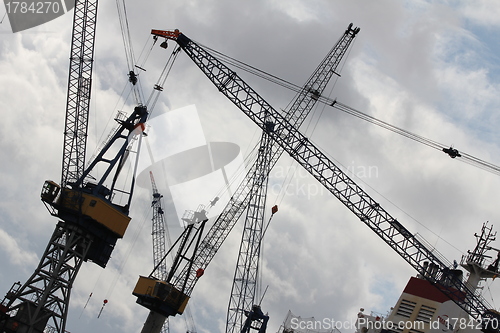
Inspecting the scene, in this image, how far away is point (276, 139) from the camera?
3258 inches

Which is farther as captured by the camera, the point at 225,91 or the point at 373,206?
the point at 225,91

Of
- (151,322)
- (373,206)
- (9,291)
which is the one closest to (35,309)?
(9,291)

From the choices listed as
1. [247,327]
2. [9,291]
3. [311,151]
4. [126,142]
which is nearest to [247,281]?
[247,327]

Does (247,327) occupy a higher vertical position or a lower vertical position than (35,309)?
higher

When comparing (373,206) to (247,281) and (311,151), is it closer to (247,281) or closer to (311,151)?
(311,151)

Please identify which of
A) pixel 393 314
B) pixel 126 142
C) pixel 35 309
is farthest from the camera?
pixel 126 142

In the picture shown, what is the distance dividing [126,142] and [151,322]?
84.7ft

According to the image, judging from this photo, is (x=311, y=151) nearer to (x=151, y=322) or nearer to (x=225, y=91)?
(x=225, y=91)

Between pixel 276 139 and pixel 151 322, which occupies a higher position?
pixel 276 139

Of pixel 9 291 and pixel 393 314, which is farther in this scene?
pixel 393 314

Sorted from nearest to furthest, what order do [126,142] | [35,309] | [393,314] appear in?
1. [35,309]
2. [393,314]
3. [126,142]

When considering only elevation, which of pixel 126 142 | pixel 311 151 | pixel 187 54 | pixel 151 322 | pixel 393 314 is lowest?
pixel 151 322

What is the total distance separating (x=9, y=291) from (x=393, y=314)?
46.4 m

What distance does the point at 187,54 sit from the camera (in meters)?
82.8
